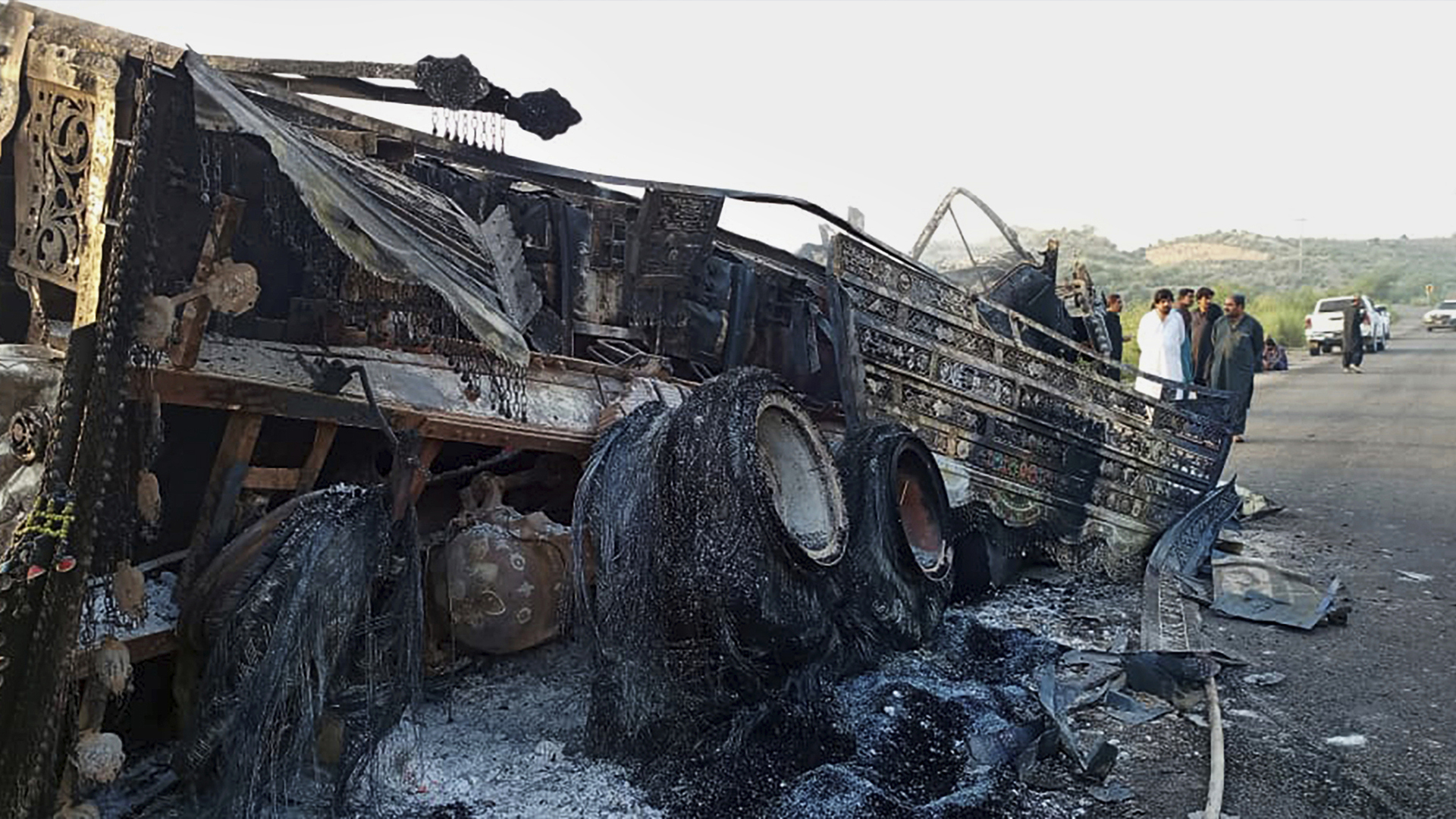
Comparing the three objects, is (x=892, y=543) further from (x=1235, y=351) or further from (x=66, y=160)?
(x=1235, y=351)

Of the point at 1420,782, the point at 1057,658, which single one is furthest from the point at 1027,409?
the point at 1420,782

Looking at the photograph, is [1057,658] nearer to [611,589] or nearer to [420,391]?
[611,589]

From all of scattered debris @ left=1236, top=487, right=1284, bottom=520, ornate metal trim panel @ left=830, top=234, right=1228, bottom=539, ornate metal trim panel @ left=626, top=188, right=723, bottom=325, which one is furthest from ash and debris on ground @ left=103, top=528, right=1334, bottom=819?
scattered debris @ left=1236, top=487, right=1284, bottom=520

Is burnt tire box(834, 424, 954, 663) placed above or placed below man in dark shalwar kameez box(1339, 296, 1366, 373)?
below

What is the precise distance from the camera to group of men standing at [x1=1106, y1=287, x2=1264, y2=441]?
31.7 ft

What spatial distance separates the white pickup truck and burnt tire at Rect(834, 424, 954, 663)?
2332 centimetres

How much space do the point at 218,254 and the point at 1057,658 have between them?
13.2ft

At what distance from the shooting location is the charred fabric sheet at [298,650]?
9.62 ft

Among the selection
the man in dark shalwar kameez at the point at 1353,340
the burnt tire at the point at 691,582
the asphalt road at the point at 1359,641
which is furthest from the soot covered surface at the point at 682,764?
the man in dark shalwar kameez at the point at 1353,340

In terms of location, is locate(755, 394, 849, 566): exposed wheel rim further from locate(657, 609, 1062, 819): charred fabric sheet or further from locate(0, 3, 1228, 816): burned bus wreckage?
locate(657, 609, 1062, 819): charred fabric sheet

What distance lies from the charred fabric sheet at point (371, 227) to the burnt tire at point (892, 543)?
1.94 meters

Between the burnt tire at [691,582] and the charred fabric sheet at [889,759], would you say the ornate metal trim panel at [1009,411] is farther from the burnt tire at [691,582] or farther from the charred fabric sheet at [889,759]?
the burnt tire at [691,582]

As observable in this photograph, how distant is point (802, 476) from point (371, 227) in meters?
2.37

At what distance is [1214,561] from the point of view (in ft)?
21.0
